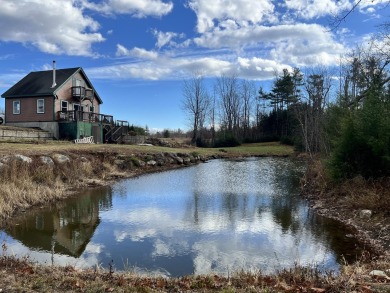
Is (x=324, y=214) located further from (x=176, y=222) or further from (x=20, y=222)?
(x=20, y=222)

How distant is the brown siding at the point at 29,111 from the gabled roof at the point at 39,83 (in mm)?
574

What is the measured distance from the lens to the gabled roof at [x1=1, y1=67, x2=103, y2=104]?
117ft

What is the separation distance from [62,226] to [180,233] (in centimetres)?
385

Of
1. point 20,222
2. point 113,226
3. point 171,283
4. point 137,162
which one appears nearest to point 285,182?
point 137,162

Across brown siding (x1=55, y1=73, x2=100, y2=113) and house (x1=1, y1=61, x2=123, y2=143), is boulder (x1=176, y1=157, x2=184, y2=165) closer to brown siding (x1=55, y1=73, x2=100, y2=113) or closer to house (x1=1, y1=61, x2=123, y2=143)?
house (x1=1, y1=61, x2=123, y2=143)

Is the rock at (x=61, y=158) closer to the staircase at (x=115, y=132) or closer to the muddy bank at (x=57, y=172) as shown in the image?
the muddy bank at (x=57, y=172)

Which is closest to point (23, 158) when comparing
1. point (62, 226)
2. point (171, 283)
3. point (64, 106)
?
point (62, 226)

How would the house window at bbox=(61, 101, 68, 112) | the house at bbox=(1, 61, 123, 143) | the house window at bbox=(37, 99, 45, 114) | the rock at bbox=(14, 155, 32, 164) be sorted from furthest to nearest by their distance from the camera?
the house window at bbox=(61, 101, 68, 112), the house window at bbox=(37, 99, 45, 114), the house at bbox=(1, 61, 123, 143), the rock at bbox=(14, 155, 32, 164)

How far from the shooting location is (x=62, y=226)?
441 inches

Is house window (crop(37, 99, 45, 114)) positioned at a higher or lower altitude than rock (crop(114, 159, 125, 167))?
higher

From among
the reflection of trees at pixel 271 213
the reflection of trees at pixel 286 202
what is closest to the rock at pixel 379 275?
the reflection of trees at pixel 271 213

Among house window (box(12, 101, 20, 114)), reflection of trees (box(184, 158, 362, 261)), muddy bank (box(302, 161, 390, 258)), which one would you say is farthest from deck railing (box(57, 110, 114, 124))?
muddy bank (box(302, 161, 390, 258))

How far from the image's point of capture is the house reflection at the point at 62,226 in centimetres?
924

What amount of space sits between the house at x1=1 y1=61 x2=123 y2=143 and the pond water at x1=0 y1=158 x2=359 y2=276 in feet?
62.9
